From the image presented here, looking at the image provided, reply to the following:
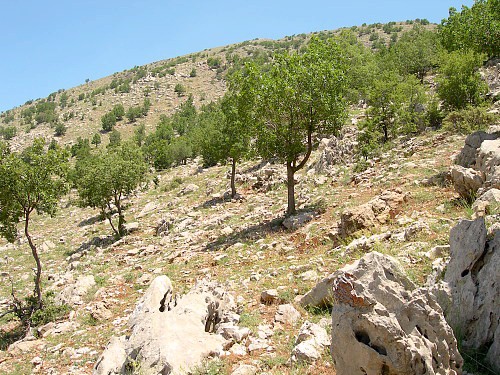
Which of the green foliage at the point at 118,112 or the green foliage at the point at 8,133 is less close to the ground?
the green foliage at the point at 118,112

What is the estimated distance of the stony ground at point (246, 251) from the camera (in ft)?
30.7

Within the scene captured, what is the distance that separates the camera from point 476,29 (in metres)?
25.8

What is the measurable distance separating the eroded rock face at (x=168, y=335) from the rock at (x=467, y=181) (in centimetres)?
789

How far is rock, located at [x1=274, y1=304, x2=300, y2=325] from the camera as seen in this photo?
8.27 meters

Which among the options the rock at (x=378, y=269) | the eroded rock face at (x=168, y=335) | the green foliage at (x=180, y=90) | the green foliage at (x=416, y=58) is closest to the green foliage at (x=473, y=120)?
the eroded rock face at (x=168, y=335)

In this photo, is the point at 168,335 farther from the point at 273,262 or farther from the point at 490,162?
the point at 490,162

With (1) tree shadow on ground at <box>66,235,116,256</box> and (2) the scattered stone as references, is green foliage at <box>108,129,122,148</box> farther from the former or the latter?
(2) the scattered stone

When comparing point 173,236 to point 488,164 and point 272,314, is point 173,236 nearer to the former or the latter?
point 272,314

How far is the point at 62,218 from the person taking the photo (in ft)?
128

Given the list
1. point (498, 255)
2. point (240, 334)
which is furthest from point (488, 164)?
point (240, 334)

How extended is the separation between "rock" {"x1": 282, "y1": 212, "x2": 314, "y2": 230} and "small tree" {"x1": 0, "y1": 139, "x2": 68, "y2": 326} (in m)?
9.38

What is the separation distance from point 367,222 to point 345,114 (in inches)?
284

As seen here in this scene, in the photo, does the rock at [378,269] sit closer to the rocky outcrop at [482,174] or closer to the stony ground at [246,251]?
the stony ground at [246,251]

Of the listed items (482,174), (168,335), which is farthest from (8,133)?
(482,174)
